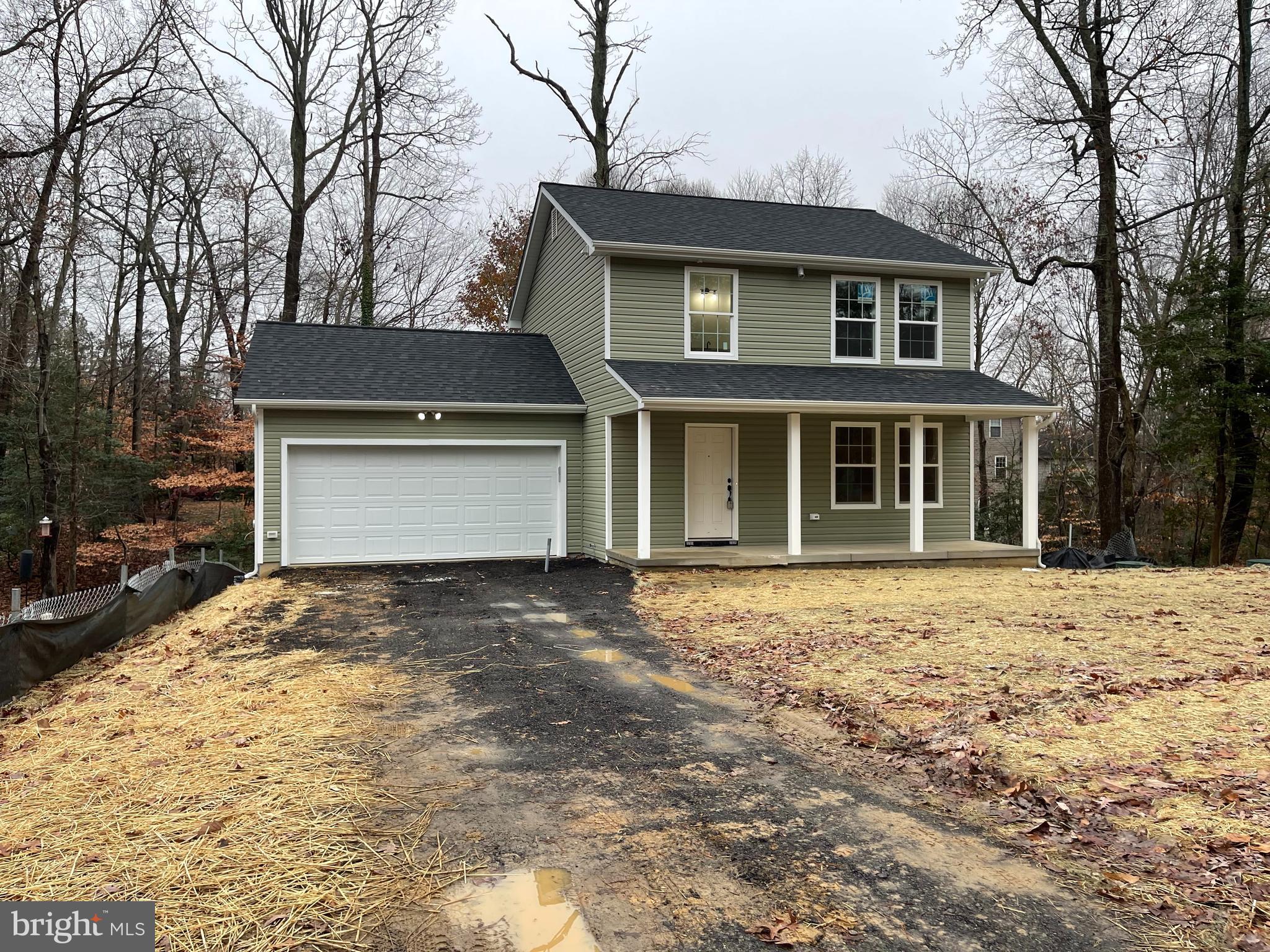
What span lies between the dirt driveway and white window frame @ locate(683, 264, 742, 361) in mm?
8671

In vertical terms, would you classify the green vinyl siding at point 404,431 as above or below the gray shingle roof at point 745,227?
below

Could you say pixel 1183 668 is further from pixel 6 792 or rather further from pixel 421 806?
pixel 6 792

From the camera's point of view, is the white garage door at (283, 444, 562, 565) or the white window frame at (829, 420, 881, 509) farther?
the white window frame at (829, 420, 881, 509)

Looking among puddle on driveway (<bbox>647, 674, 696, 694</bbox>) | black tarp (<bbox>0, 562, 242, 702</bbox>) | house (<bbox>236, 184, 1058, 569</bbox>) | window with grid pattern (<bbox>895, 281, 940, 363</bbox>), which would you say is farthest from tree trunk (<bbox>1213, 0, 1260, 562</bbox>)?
black tarp (<bbox>0, 562, 242, 702</bbox>)

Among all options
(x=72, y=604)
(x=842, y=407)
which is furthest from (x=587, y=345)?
(x=72, y=604)

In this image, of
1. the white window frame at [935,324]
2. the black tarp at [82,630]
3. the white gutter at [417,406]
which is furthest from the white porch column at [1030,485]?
the black tarp at [82,630]

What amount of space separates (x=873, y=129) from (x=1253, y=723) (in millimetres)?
32999

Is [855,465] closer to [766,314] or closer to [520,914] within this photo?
[766,314]

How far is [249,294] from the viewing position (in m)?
25.5

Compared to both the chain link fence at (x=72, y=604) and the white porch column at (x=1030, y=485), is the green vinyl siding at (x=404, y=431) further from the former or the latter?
the white porch column at (x=1030, y=485)

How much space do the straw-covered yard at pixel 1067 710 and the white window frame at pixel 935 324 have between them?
6.15m

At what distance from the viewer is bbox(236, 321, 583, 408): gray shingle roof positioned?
13914 mm

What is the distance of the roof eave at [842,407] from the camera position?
1221 centimetres

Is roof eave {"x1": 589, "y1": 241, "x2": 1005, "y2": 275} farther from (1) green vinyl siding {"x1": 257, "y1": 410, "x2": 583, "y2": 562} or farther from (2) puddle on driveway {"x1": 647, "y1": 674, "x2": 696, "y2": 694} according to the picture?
(2) puddle on driveway {"x1": 647, "y1": 674, "x2": 696, "y2": 694}
